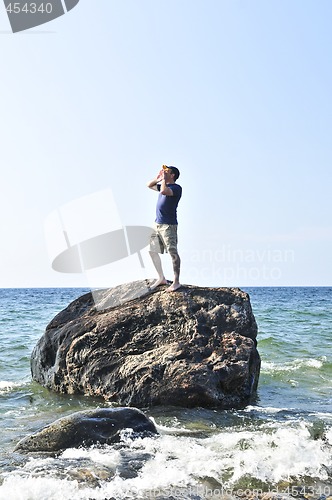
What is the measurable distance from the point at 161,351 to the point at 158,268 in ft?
6.16

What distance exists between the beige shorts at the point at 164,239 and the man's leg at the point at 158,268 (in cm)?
10

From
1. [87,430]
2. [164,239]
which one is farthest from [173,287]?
[87,430]

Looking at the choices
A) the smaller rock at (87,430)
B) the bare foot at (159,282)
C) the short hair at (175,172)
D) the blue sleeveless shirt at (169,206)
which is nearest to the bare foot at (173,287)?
the bare foot at (159,282)

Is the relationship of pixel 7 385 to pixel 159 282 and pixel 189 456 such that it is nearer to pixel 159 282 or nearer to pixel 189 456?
pixel 159 282

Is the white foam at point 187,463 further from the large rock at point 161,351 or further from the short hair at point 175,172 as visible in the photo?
the short hair at point 175,172

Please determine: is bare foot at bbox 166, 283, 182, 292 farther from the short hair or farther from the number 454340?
the number 454340

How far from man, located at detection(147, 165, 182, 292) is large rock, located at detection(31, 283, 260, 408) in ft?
2.13

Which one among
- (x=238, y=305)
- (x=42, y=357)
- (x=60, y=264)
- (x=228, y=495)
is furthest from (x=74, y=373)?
(x=228, y=495)

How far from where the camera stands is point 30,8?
7.01m

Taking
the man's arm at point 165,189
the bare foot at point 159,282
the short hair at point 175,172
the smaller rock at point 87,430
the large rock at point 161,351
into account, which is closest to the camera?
the smaller rock at point 87,430

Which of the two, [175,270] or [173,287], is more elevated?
[175,270]

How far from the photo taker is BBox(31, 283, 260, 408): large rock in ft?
29.5

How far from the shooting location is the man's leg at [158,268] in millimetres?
10531

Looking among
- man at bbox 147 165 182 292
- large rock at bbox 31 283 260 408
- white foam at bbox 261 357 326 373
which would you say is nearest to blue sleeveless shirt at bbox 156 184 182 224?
man at bbox 147 165 182 292
